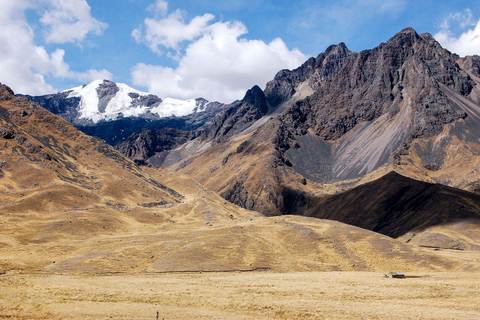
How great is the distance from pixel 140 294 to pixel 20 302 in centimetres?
1152

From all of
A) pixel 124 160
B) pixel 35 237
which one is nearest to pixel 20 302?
pixel 35 237

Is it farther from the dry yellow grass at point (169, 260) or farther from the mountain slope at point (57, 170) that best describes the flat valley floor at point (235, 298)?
the mountain slope at point (57, 170)

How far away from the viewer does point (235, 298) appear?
42.1 meters

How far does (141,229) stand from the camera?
11475 cm

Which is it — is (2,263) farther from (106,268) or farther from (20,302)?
(20,302)

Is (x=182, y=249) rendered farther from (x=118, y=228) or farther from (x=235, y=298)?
(x=118, y=228)

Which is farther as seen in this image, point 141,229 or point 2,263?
point 141,229

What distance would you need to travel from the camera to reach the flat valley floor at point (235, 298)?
3628 centimetres

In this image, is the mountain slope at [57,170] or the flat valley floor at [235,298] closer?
the flat valley floor at [235,298]

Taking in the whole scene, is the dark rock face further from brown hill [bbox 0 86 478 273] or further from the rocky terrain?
brown hill [bbox 0 86 478 273]

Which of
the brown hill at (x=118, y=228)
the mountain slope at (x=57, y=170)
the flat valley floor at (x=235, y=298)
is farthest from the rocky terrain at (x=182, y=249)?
the mountain slope at (x=57, y=170)

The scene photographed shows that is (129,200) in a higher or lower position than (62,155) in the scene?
lower

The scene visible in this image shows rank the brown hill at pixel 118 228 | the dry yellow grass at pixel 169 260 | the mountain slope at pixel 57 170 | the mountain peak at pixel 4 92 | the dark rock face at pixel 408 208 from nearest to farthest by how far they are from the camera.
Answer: the dry yellow grass at pixel 169 260 < the brown hill at pixel 118 228 < the mountain slope at pixel 57 170 < the dark rock face at pixel 408 208 < the mountain peak at pixel 4 92

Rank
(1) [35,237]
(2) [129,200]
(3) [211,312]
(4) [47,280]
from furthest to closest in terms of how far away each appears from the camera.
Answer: (2) [129,200] < (1) [35,237] < (4) [47,280] < (3) [211,312]
